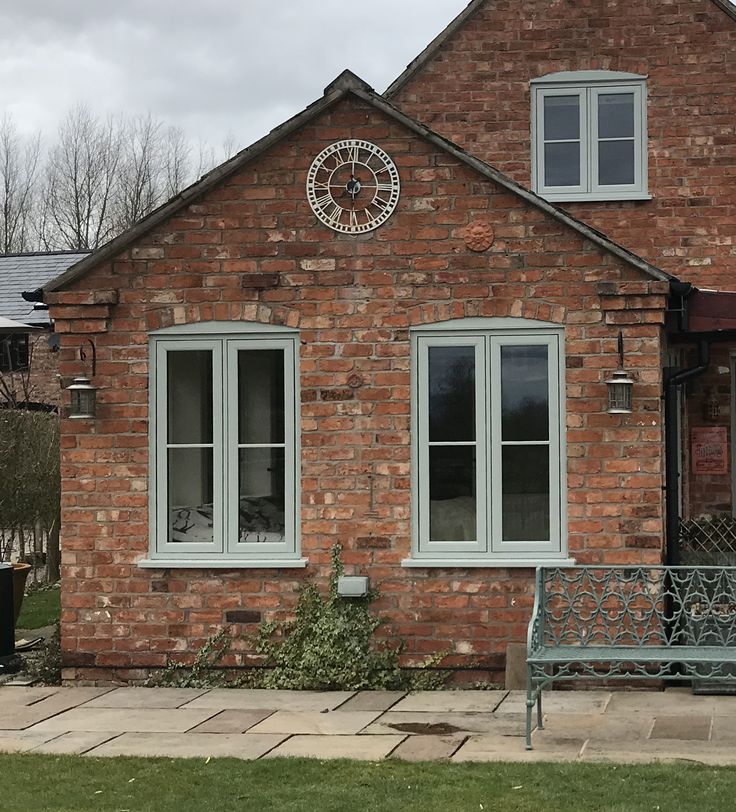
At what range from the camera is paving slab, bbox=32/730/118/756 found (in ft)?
26.6

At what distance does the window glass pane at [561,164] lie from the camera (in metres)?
13.8

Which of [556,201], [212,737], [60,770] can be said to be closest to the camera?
[60,770]

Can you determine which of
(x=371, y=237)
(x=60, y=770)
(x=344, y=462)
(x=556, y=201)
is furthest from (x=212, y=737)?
(x=556, y=201)

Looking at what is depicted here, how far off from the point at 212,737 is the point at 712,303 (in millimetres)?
4903

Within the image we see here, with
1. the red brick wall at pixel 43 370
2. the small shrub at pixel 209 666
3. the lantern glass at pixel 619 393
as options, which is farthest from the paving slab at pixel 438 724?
the red brick wall at pixel 43 370

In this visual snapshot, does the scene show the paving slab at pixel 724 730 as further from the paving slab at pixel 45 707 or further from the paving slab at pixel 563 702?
the paving slab at pixel 45 707

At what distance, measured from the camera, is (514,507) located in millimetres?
10094

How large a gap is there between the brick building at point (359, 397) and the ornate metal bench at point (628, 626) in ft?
1.09

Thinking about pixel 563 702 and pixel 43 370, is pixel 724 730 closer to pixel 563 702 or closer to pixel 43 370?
pixel 563 702

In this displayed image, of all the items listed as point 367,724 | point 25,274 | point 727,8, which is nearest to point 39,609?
point 367,724

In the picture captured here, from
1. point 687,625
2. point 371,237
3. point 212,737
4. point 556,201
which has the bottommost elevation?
point 212,737

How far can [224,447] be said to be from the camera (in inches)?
407

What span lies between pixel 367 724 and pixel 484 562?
1772 mm

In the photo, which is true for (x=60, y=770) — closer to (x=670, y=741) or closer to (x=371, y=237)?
(x=670, y=741)
